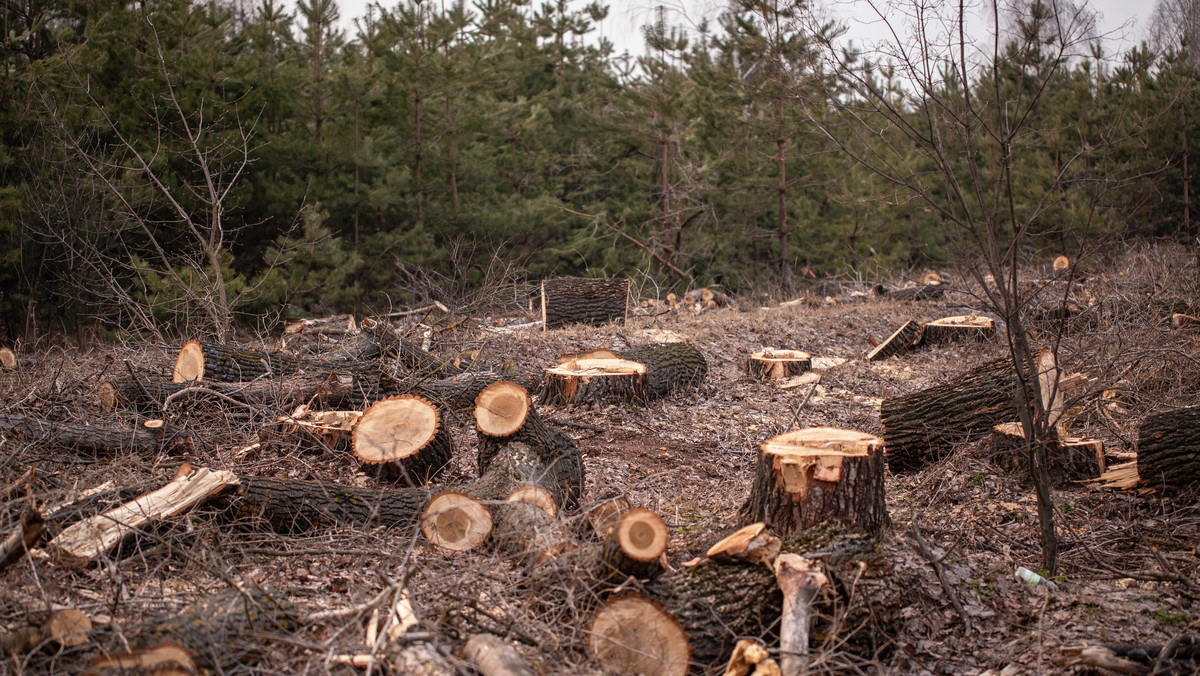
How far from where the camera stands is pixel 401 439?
430 centimetres

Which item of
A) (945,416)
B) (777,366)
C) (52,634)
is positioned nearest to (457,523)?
(52,634)

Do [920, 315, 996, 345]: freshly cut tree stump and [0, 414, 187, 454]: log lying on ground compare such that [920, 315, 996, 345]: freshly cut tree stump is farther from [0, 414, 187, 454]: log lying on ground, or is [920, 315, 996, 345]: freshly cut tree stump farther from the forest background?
[0, 414, 187, 454]: log lying on ground

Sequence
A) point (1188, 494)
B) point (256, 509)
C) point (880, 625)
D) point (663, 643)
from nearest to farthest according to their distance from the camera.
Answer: point (663, 643) → point (880, 625) → point (256, 509) → point (1188, 494)

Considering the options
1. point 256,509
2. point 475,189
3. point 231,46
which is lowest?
point 256,509

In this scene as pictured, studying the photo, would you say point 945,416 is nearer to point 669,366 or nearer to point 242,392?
point 669,366

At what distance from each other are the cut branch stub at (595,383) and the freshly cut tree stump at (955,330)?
460cm

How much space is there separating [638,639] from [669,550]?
0.87 m

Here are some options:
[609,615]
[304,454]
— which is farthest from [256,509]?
[609,615]

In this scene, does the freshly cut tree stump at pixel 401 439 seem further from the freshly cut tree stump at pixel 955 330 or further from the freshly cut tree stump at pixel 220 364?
the freshly cut tree stump at pixel 955 330

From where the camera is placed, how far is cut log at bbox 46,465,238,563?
295cm

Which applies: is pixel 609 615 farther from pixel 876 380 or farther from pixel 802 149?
pixel 802 149

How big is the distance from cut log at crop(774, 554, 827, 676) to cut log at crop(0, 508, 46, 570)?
2.56 meters

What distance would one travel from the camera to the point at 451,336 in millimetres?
8312

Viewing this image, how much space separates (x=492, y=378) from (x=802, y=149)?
15.3 meters
